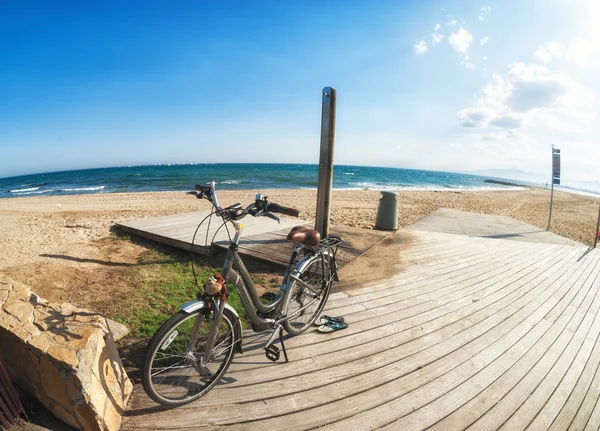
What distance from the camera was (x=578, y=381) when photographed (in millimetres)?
2545

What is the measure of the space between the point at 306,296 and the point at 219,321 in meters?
1.28

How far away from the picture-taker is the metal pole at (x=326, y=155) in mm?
5067

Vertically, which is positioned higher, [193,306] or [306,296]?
[193,306]

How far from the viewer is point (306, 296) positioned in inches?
126

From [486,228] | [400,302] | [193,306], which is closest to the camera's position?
[193,306]

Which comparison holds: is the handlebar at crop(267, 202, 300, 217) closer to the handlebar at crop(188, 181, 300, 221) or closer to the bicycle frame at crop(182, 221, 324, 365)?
the handlebar at crop(188, 181, 300, 221)

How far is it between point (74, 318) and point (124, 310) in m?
2.15

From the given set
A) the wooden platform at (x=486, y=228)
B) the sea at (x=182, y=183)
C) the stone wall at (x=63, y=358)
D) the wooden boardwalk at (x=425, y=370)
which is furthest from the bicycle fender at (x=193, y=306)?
the wooden platform at (x=486, y=228)

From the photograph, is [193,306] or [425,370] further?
[425,370]

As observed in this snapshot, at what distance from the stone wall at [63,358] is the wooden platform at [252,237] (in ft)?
9.13

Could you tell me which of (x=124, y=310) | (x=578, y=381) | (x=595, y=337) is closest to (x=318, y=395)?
(x=578, y=381)

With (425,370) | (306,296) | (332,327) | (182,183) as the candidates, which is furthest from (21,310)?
(182,183)

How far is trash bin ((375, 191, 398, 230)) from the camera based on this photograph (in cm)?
772

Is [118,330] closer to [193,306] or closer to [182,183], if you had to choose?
[193,306]
